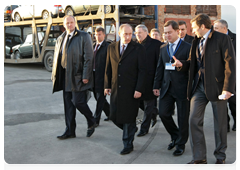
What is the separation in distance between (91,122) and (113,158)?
1228 mm

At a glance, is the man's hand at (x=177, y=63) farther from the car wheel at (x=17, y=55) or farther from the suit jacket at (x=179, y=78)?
the car wheel at (x=17, y=55)

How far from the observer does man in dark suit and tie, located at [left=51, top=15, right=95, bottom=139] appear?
15.8ft

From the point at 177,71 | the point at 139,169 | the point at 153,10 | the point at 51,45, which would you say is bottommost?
the point at 139,169

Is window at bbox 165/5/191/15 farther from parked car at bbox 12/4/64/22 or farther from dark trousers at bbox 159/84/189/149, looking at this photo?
dark trousers at bbox 159/84/189/149

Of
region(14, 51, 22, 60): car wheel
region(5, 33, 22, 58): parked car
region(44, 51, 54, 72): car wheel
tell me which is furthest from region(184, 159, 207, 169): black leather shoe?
region(5, 33, 22, 58): parked car

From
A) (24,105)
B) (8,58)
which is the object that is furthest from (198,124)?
(8,58)

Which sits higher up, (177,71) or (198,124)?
(177,71)

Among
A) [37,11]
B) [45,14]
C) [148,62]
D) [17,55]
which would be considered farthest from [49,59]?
[148,62]

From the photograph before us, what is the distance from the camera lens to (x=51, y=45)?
46.8 feet

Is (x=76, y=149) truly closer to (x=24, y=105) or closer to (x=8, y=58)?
(x=24, y=105)

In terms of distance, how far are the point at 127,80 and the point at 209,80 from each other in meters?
1.19

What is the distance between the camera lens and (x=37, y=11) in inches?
578

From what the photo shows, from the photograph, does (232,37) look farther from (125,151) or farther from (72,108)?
(72,108)

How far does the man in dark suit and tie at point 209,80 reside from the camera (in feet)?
11.1
